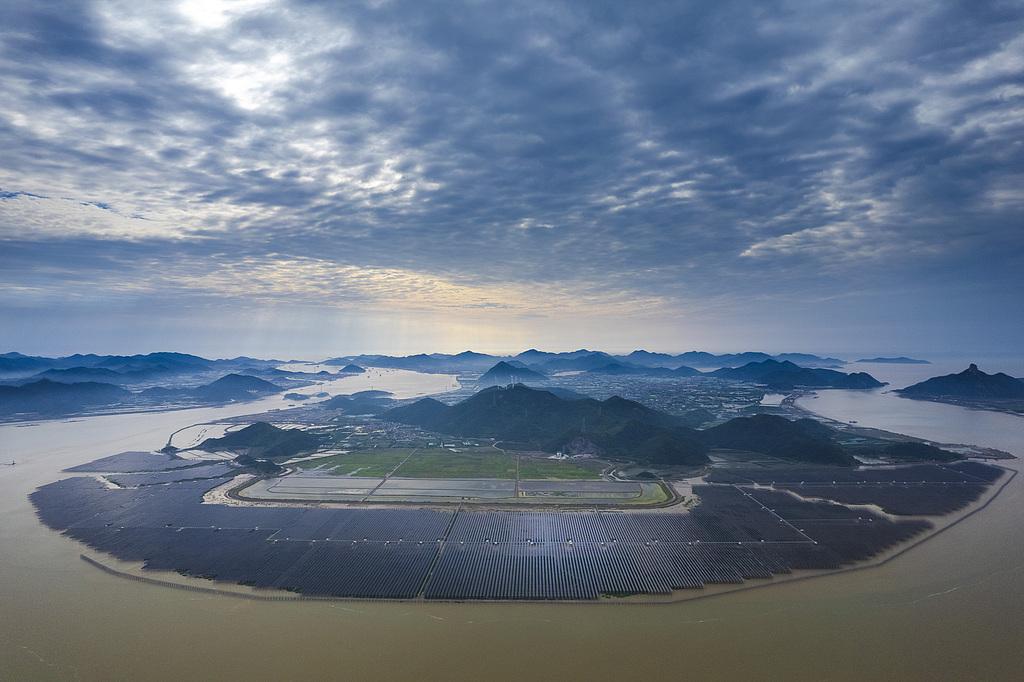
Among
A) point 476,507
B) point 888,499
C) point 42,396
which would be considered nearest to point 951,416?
point 888,499

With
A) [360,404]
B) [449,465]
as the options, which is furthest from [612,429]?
[360,404]

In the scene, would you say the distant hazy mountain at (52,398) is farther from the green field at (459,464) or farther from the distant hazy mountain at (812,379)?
the distant hazy mountain at (812,379)

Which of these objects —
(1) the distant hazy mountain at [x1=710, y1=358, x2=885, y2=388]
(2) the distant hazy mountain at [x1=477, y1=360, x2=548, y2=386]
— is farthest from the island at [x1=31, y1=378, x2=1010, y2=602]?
(2) the distant hazy mountain at [x1=477, y1=360, x2=548, y2=386]

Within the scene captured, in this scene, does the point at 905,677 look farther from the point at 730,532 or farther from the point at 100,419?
the point at 100,419

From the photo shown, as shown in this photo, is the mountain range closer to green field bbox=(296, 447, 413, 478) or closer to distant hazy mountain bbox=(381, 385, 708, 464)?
distant hazy mountain bbox=(381, 385, 708, 464)

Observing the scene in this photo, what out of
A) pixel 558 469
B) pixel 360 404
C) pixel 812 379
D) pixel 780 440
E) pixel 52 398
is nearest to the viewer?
pixel 558 469

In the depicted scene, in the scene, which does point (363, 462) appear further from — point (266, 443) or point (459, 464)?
point (266, 443)
